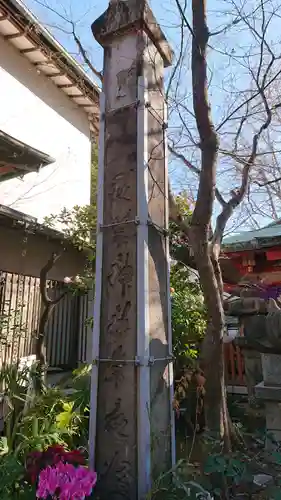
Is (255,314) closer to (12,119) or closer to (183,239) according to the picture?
(183,239)

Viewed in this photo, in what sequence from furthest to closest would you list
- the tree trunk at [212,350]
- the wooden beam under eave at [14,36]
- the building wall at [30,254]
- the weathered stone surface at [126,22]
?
the wooden beam under eave at [14,36], the building wall at [30,254], the weathered stone surface at [126,22], the tree trunk at [212,350]

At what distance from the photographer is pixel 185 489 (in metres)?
2.47

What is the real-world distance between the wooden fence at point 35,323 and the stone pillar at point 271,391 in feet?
12.8

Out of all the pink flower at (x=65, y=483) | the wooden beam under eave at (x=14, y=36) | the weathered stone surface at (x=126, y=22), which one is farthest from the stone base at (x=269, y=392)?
the wooden beam under eave at (x=14, y=36)

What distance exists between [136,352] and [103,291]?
580 mm

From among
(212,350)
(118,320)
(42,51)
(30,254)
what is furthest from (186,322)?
(42,51)

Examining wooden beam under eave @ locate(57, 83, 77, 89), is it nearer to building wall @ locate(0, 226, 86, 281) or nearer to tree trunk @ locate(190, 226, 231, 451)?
building wall @ locate(0, 226, 86, 281)

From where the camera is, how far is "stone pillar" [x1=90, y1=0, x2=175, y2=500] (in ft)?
9.11

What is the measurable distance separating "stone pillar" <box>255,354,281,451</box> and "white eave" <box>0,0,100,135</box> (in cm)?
615

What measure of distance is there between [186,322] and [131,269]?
364 cm

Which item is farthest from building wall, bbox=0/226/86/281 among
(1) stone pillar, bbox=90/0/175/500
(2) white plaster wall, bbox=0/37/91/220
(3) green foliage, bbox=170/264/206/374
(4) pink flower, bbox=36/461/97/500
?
(4) pink flower, bbox=36/461/97/500

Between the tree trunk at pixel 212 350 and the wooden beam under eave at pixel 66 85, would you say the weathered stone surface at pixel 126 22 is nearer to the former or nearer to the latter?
the tree trunk at pixel 212 350

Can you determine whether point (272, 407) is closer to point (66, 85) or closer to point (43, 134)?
point (43, 134)

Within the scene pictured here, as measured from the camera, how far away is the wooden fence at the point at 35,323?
248 inches
